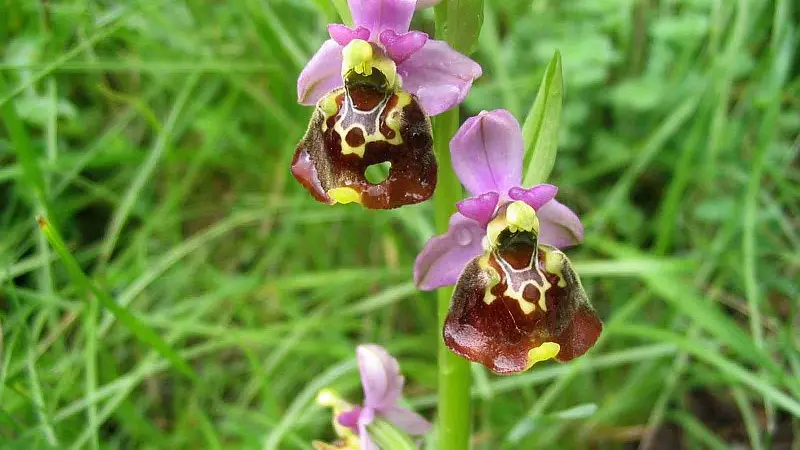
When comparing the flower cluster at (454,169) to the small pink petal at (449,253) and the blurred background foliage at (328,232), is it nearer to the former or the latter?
the small pink petal at (449,253)

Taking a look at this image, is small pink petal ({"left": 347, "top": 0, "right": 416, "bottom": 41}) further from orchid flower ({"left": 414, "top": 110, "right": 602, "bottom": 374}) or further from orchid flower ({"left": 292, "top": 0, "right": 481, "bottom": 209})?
orchid flower ({"left": 414, "top": 110, "right": 602, "bottom": 374})

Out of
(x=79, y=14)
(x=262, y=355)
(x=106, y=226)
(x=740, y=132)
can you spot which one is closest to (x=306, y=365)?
(x=262, y=355)

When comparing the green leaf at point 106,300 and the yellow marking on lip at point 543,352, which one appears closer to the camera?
the yellow marking on lip at point 543,352

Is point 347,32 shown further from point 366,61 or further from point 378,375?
point 378,375

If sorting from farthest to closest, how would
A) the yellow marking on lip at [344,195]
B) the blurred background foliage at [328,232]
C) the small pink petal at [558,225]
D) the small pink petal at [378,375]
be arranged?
1. the blurred background foliage at [328,232]
2. the small pink petal at [378,375]
3. the small pink petal at [558,225]
4. the yellow marking on lip at [344,195]

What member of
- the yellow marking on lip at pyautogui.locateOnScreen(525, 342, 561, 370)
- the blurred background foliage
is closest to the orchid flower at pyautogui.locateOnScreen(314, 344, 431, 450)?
the blurred background foliage

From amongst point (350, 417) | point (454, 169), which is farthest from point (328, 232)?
point (454, 169)

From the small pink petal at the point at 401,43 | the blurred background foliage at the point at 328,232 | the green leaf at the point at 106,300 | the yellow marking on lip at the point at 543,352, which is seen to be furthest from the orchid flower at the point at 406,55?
the blurred background foliage at the point at 328,232

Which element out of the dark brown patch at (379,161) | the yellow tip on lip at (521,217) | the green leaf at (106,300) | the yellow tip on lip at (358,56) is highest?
the yellow tip on lip at (358,56)
